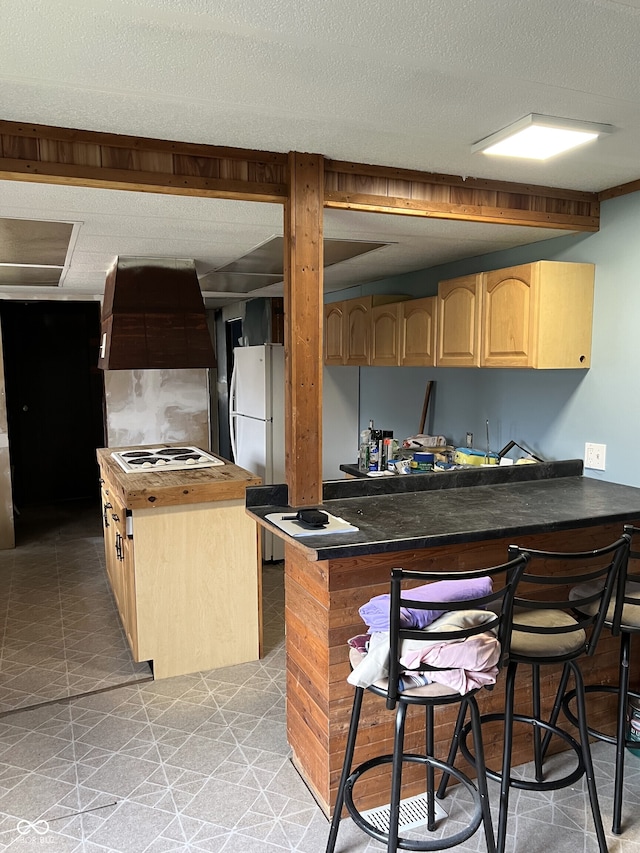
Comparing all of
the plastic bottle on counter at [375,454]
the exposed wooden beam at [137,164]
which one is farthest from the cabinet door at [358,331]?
the exposed wooden beam at [137,164]

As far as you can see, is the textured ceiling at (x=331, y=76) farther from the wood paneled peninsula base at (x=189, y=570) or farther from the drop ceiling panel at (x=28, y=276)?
the drop ceiling panel at (x=28, y=276)

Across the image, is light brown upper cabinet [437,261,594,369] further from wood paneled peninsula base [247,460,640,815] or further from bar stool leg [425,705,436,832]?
bar stool leg [425,705,436,832]

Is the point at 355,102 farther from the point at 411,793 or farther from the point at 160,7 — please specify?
the point at 411,793

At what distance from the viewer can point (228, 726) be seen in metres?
2.68

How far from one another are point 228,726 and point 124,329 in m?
2.23

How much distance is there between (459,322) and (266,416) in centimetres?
179

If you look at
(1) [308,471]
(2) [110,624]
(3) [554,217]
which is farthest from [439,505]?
(2) [110,624]

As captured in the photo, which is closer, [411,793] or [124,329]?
[411,793]

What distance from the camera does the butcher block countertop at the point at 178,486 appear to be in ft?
9.90

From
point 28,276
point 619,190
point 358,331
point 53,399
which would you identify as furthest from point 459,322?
point 53,399

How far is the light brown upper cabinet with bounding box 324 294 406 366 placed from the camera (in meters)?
4.45

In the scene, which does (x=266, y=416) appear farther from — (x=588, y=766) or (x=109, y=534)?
(x=588, y=766)

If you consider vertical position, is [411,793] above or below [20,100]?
below

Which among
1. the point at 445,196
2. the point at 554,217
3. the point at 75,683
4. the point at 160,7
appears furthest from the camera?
the point at 75,683
